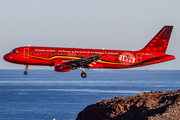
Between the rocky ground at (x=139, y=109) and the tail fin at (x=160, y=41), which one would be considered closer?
the rocky ground at (x=139, y=109)

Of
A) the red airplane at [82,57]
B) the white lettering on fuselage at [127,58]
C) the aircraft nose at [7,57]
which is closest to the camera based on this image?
the red airplane at [82,57]

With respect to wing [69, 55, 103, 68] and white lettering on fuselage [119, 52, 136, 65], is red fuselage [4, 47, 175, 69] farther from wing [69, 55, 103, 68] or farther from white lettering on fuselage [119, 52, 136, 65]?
wing [69, 55, 103, 68]

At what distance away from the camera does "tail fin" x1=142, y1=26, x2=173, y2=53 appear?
6316 centimetres

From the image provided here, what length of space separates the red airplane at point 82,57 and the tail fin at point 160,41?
1.46 feet

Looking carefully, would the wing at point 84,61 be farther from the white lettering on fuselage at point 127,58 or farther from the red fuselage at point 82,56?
the white lettering on fuselage at point 127,58

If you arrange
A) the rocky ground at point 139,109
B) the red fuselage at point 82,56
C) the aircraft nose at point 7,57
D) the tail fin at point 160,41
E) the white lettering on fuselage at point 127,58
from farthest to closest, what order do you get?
1. the tail fin at point 160,41
2. the aircraft nose at point 7,57
3. the white lettering on fuselage at point 127,58
4. the red fuselage at point 82,56
5. the rocky ground at point 139,109

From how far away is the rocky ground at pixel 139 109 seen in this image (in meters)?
33.9

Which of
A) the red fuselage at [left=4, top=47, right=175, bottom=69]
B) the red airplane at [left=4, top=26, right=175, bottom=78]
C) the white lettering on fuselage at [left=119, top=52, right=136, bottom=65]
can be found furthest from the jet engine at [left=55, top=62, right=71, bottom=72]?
the white lettering on fuselage at [left=119, top=52, right=136, bottom=65]

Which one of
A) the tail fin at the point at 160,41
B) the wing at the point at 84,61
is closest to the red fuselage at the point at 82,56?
the wing at the point at 84,61

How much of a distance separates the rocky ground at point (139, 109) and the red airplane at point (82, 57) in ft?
44.1

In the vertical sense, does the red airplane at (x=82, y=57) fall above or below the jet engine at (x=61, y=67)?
above

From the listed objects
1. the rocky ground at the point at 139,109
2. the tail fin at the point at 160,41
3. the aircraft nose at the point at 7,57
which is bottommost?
the rocky ground at the point at 139,109

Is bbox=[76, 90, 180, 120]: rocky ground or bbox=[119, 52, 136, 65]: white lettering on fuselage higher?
bbox=[119, 52, 136, 65]: white lettering on fuselage

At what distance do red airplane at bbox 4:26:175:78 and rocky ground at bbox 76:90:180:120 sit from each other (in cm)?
1343
